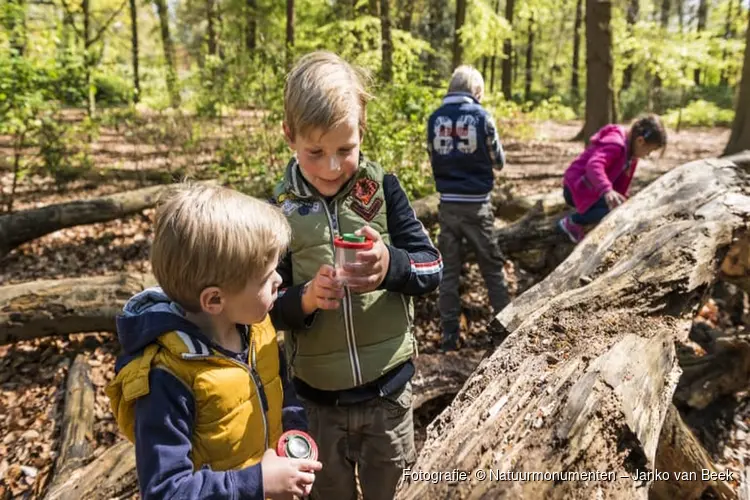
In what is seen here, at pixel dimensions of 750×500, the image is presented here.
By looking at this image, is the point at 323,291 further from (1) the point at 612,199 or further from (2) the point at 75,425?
(1) the point at 612,199

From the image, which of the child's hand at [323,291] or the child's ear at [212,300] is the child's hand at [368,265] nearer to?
the child's hand at [323,291]

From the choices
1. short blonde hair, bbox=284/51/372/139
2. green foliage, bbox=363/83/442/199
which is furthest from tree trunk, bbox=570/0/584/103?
short blonde hair, bbox=284/51/372/139

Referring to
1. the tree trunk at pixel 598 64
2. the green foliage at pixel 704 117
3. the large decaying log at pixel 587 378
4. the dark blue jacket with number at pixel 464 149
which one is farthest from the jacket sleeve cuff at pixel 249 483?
the green foliage at pixel 704 117

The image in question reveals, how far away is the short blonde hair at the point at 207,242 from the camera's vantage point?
4.27 feet

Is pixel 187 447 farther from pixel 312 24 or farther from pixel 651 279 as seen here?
pixel 312 24

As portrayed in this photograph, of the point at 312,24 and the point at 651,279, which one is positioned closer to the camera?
the point at 651,279

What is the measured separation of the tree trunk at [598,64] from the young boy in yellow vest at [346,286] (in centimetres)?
889

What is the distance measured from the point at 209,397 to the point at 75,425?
2.25m

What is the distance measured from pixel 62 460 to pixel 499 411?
2.45m

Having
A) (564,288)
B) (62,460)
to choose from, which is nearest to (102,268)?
(62,460)

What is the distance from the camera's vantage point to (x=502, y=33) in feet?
41.3

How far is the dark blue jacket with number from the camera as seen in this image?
14.1ft

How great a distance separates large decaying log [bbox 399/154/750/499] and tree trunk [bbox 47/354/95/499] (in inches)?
79.9

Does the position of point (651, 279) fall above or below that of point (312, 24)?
below
